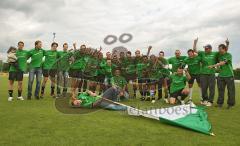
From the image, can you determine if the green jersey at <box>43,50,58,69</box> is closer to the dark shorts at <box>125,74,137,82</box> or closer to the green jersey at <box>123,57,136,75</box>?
the green jersey at <box>123,57,136,75</box>

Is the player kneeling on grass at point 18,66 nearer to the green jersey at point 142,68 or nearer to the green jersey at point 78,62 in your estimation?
the green jersey at point 78,62

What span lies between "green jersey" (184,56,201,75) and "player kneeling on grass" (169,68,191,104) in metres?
0.28

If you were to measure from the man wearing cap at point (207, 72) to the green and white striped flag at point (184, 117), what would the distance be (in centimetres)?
364

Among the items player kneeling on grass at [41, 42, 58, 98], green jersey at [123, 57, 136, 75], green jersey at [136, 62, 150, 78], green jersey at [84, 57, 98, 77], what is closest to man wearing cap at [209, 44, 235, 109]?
green jersey at [136, 62, 150, 78]

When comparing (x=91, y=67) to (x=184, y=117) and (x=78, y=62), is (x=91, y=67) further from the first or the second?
(x=184, y=117)

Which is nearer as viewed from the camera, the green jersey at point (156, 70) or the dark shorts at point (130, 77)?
the green jersey at point (156, 70)

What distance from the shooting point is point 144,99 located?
12047 mm

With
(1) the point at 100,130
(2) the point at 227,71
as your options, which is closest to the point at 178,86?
(2) the point at 227,71

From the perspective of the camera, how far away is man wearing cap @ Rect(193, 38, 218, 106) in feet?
34.9

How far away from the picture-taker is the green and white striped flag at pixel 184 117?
20.6ft

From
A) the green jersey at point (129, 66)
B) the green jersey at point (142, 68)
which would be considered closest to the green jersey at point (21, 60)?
the green jersey at point (129, 66)

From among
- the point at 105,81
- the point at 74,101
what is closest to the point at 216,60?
the point at 105,81

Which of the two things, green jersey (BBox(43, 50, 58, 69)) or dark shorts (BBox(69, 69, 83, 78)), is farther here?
green jersey (BBox(43, 50, 58, 69))

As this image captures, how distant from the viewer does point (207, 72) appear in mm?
10844
